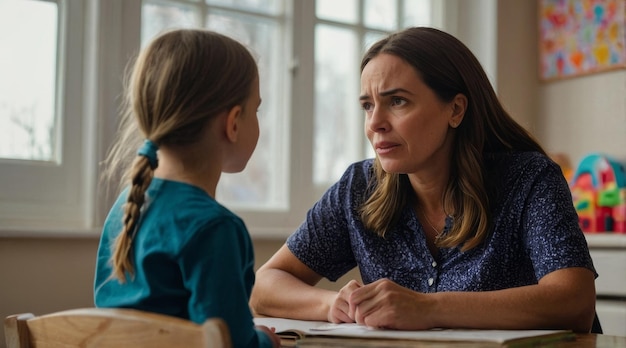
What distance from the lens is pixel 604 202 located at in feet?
10.2

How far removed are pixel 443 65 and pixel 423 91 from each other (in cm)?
7

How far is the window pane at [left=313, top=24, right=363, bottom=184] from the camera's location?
3.15m

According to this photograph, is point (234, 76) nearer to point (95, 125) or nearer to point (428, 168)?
point (428, 168)

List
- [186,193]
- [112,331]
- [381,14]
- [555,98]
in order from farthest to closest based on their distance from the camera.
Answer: [555,98] < [381,14] < [186,193] < [112,331]

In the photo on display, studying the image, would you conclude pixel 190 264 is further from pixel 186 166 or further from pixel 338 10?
pixel 338 10

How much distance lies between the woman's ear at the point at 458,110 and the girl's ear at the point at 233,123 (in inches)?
29.0

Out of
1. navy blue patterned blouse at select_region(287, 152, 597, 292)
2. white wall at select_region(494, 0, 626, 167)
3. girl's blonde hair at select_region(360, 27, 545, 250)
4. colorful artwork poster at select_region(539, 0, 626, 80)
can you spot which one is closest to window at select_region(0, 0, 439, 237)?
white wall at select_region(494, 0, 626, 167)

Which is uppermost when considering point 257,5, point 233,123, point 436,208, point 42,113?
point 257,5

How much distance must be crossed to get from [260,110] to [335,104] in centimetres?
47

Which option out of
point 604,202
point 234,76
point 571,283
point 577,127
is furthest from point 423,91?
point 577,127

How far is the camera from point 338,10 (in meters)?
3.22

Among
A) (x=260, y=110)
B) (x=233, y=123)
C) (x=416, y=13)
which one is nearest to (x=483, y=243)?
(x=233, y=123)

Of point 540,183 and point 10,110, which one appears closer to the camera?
point 540,183

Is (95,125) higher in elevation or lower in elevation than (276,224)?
higher
